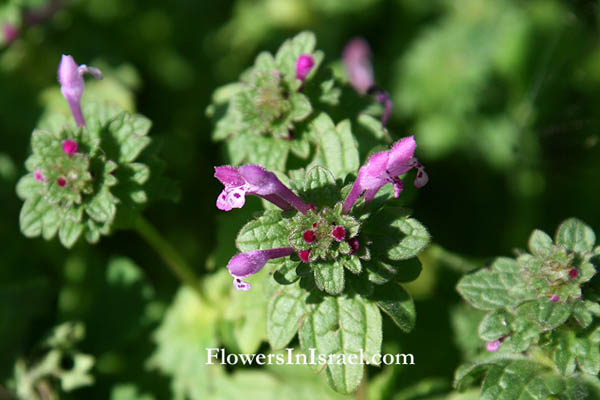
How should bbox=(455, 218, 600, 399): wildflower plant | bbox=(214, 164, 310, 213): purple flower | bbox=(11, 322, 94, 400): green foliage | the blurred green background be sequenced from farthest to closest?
the blurred green background
bbox=(11, 322, 94, 400): green foliage
bbox=(455, 218, 600, 399): wildflower plant
bbox=(214, 164, 310, 213): purple flower

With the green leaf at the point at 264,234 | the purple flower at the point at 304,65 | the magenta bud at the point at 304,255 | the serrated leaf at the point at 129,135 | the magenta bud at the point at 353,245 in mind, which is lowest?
the magenta bud at the point at 304,255

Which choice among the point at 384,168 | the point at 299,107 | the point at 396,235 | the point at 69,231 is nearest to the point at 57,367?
the point at 69,231

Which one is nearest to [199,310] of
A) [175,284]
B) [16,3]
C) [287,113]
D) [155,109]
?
[175,284]

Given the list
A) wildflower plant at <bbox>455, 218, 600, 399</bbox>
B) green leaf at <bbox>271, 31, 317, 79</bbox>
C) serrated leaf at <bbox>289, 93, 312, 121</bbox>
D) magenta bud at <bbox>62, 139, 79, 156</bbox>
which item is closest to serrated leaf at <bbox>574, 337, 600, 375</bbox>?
wildflower plant at <bbox>455, 218, 600, 399</bbox>

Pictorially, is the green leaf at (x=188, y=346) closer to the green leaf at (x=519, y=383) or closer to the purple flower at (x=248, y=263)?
the purple flower at (x=248, y=263)

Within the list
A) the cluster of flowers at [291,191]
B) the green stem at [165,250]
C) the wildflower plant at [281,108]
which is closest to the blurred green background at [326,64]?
the green stem at [165,250]

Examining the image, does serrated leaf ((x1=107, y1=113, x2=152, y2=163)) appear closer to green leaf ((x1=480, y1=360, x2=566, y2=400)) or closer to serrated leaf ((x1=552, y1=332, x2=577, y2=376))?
green leaf ((x1=480, y1=360, x2=566, y2=400))
